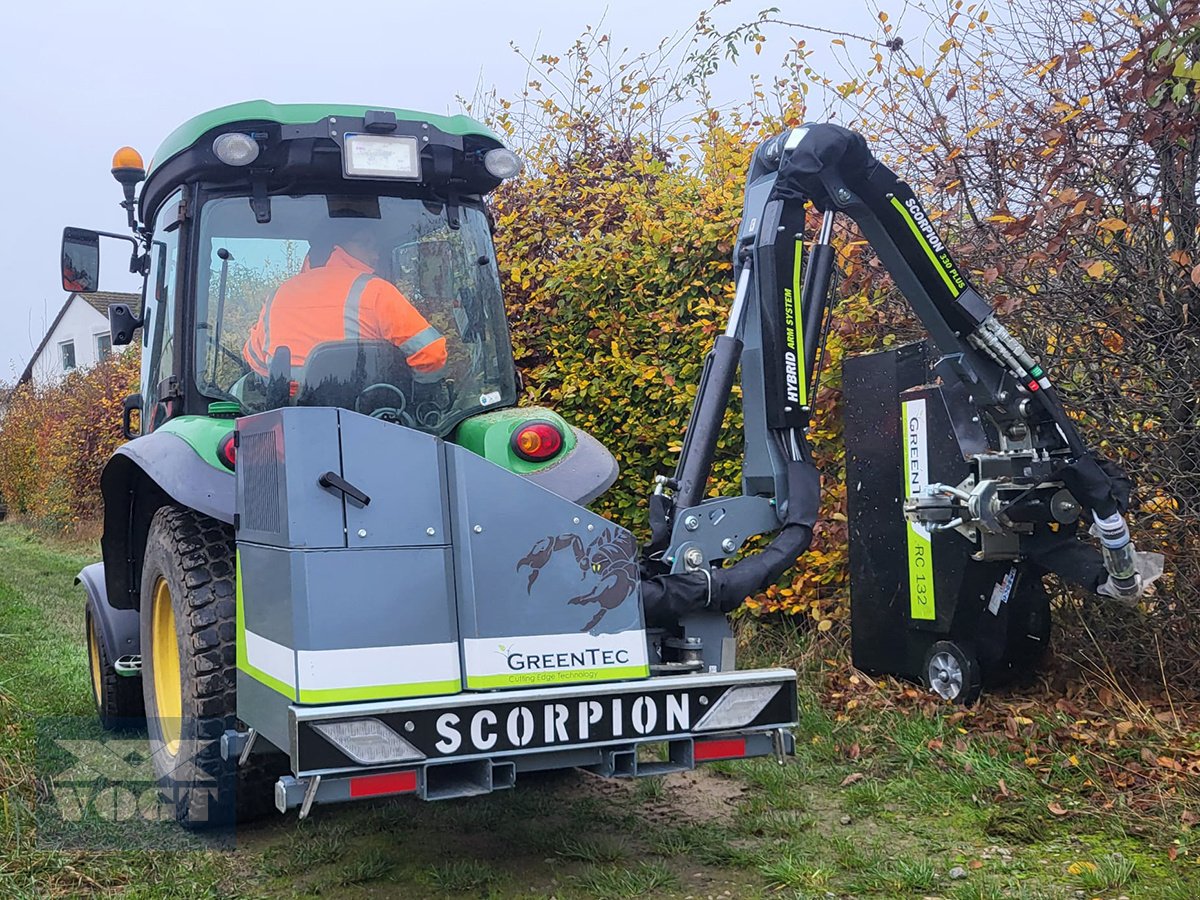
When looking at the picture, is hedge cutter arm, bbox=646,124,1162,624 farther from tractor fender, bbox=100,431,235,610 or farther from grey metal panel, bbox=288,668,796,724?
tractor fender, bbox=100,431,235,610

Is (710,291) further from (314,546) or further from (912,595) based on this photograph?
(314,546)

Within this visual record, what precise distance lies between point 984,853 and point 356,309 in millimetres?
2882

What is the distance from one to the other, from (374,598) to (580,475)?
113 centimetres

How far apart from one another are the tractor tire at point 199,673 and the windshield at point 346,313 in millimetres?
600

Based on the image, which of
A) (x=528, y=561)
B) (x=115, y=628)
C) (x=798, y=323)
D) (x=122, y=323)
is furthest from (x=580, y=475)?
(x=122, y=323)

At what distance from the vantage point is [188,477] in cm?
365

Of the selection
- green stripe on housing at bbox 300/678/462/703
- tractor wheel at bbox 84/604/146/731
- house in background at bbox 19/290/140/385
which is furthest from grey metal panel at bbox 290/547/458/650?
house in background at bbox 19/290/140/385

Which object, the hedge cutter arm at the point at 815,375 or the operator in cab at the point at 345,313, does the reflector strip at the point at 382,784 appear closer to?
the hedge cutter arm at the point at 815,375

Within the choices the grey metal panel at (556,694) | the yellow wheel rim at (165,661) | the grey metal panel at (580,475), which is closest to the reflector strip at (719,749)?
the grey metal panel at (556,694)

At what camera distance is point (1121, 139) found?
462 centimetres

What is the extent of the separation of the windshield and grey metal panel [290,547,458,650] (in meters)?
1.11

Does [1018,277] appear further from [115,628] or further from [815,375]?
[115,628]

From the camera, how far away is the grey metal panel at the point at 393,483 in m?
3.10

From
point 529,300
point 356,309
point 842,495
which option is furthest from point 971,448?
point 529,300
